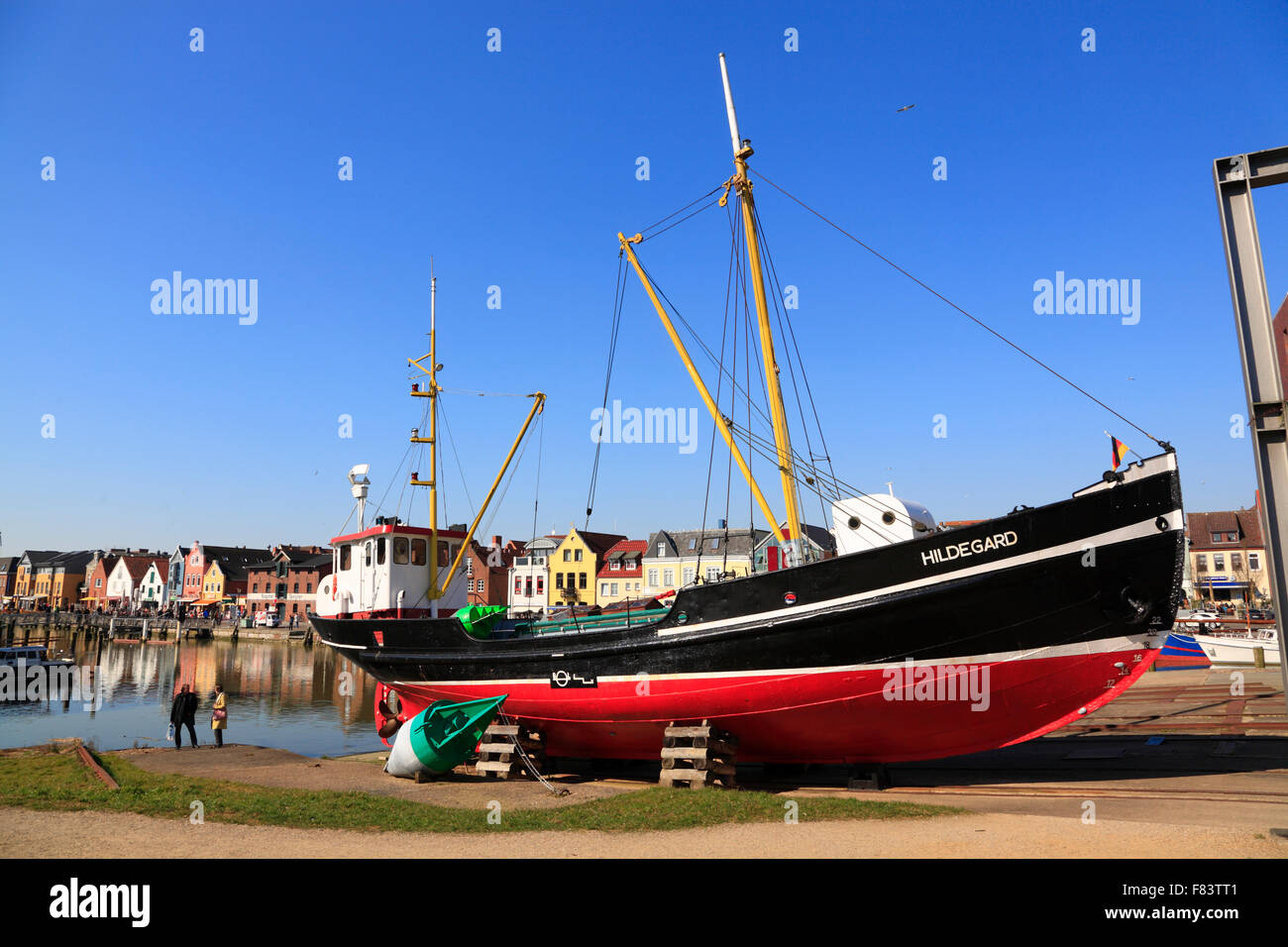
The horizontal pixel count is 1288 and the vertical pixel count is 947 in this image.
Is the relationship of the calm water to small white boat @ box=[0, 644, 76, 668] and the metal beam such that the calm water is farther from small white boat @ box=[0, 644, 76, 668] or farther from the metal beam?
the metal beam

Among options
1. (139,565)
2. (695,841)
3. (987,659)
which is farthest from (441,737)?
(139,565)

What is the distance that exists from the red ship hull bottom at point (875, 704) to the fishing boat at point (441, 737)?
2.12 metres

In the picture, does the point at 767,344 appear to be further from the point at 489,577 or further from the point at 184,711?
the point at 489,577

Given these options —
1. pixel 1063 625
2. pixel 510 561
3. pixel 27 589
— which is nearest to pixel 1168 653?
pixel 1063 625

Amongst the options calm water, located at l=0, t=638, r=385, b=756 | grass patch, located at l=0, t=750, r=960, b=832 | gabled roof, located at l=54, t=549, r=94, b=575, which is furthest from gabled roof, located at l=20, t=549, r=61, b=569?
grass patch, located at l=0, t=750, r=960, b=832

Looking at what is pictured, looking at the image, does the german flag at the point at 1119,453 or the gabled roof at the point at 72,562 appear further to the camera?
the gabled roof at the point at 72,562

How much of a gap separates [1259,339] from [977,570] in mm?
5138

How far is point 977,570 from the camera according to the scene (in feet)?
39.0

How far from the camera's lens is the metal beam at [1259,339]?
757 cm

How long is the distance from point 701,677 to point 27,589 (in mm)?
151549

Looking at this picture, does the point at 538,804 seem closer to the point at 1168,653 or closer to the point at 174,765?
the point at 174,765

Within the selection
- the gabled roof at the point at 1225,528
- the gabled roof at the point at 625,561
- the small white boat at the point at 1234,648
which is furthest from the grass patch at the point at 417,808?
the gabled roof at the point at 1225,528

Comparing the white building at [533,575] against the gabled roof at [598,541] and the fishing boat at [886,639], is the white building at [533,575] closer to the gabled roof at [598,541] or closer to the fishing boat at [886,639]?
the gabled roof at [598,541]

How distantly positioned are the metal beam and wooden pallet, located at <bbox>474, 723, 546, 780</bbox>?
12.3m
